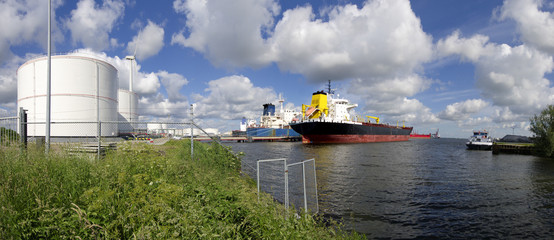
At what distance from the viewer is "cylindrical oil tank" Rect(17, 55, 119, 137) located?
3766cm

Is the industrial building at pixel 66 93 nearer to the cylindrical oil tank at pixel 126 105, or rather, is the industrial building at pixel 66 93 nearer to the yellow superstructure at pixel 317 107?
the cylindrical oil tank at pixel 126 105

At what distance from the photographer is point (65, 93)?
3878 cm


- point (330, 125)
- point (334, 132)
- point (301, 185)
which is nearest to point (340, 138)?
point (334, 132)

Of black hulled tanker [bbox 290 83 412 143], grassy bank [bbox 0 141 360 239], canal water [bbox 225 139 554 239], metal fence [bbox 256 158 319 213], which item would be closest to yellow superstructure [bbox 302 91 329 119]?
black hulled tanker [bbox 290 83 412 143]

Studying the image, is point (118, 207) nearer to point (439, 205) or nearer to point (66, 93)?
point (439, 205)

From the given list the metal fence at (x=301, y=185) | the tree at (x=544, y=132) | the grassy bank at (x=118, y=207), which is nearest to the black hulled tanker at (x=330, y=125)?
the tree at (x=544, y=132)

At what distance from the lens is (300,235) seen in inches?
158

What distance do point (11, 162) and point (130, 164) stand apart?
81.4 inches

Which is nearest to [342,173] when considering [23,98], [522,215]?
[522,215]

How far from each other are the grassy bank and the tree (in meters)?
44.3

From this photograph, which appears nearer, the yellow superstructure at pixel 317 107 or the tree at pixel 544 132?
the tree at pixel 544 132

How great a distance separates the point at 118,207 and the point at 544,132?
162 ft

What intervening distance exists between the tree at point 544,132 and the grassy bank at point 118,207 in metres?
44.3

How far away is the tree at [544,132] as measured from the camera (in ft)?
110
